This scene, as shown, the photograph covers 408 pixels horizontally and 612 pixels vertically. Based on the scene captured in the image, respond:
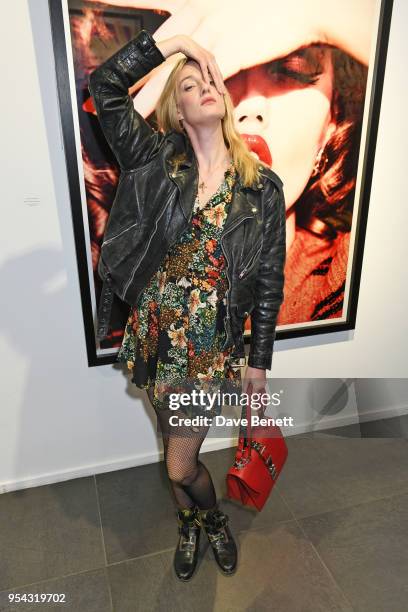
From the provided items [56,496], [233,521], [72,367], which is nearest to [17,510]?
Answer: [56,496]

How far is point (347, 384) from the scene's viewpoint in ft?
7.69

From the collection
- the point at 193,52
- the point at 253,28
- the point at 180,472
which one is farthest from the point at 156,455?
the point at 253,28

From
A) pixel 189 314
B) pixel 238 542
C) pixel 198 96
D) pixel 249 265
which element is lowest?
pixel 238 542

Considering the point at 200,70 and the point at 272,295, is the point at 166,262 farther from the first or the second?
the point at 200,70

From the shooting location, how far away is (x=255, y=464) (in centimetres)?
145

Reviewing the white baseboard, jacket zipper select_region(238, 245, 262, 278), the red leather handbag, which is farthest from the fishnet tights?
the white baseboard

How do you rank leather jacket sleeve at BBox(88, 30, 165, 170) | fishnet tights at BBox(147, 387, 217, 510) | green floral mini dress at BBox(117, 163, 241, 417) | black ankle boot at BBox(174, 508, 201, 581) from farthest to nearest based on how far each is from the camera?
black ankle boot at BBox(174, 508, 201, 581)
fishnet tights at BBox(147, 387, 217, 510)
green floral mini dress at BBox(117, 163, 241, 417)
leather jacket sleeve at BBox(88, 30, 165, 170)

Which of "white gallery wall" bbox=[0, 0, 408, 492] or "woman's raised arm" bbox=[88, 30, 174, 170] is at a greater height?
"woman's raised arm" bbox=[88, 30, 174, 170]

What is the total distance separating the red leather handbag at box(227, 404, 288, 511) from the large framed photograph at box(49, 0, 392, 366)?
570mm

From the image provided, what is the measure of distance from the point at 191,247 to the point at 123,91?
1.51 feet

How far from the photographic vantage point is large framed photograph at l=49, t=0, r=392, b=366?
1.43 meters

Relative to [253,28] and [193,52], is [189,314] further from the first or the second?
[253,28]

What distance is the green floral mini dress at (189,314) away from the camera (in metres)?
1.26

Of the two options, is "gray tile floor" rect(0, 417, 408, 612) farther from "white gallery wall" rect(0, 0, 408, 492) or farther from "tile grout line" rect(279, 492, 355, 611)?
"white gallery wall" rect(0, 0, 408, 492)
